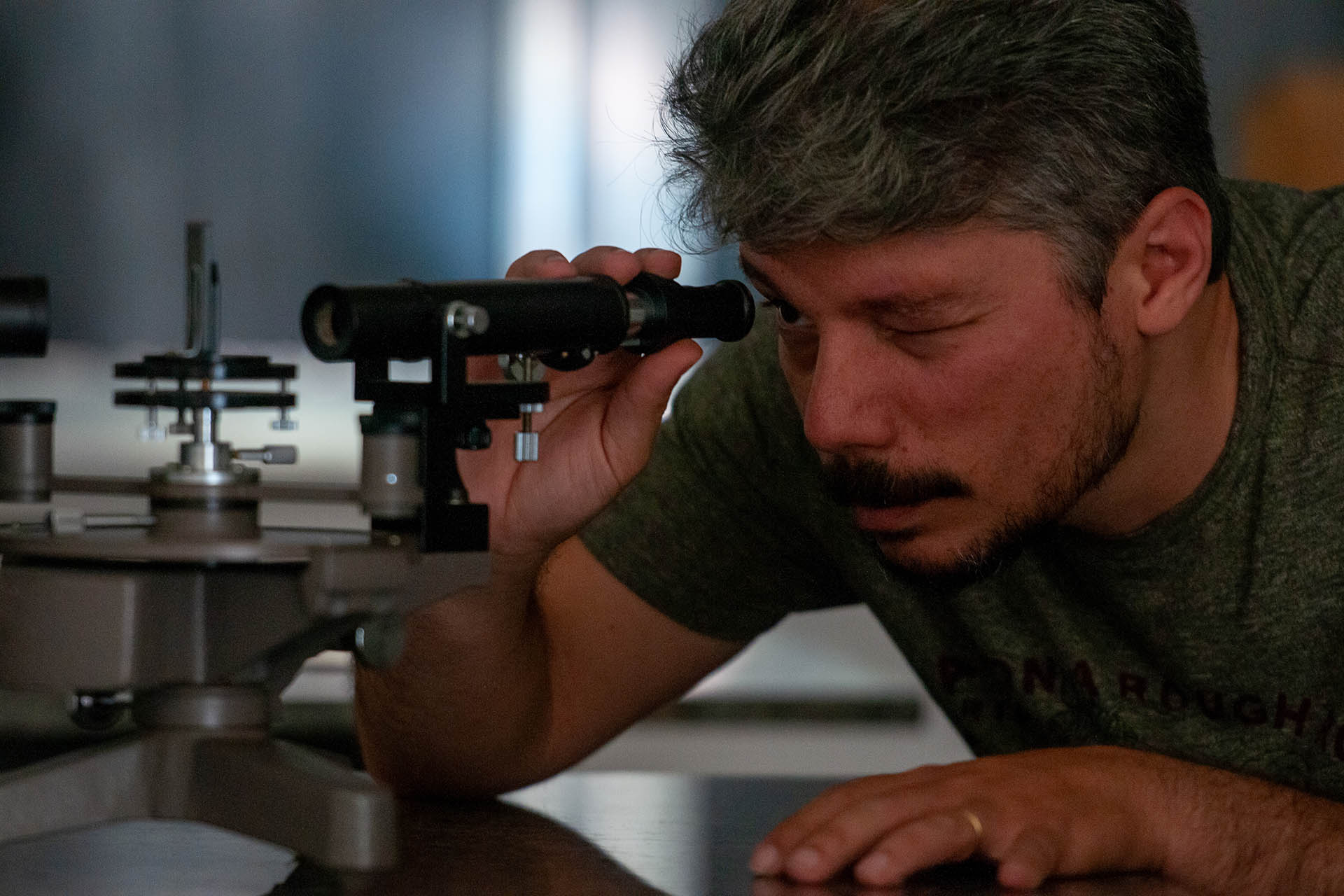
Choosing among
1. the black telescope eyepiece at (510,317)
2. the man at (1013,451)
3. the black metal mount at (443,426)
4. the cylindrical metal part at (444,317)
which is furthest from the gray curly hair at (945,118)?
the black metal mount at (443,426)

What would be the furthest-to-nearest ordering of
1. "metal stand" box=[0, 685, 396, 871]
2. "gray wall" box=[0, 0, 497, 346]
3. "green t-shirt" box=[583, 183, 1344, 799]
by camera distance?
1. "gray wall" box=[0, 0, 497, 346]
2. "green t-shirt" box=[583, 183, 1344, 799]
3. "metal stand" box=[0, 685, 396, 871]

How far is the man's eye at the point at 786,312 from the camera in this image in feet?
3.91

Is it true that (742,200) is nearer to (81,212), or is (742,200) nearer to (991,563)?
(991,563)

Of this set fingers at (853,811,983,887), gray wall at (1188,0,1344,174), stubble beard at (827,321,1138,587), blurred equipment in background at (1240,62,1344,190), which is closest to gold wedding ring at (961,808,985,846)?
fingers at (853,811,983,887)

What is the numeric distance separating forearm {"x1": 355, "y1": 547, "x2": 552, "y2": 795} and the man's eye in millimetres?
279

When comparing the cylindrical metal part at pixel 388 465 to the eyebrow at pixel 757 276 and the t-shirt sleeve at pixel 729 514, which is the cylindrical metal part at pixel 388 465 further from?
the t-shirt sleeve at pixel 729 514

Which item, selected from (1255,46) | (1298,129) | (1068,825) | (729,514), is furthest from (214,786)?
(1255,46)

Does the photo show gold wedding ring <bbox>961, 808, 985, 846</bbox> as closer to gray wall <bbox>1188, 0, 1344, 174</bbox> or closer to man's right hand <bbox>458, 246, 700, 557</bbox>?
man's right hand <bbox>458, 246, 700, 557</bbox>

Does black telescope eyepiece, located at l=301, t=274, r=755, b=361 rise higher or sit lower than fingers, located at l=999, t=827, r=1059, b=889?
higher

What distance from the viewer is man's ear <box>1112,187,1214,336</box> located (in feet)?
4.05

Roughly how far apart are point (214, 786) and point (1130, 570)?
2.66 ft

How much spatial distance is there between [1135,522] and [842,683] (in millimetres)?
1479

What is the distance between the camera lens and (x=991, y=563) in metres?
1.23

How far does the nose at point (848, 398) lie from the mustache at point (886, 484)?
0.03 meters
